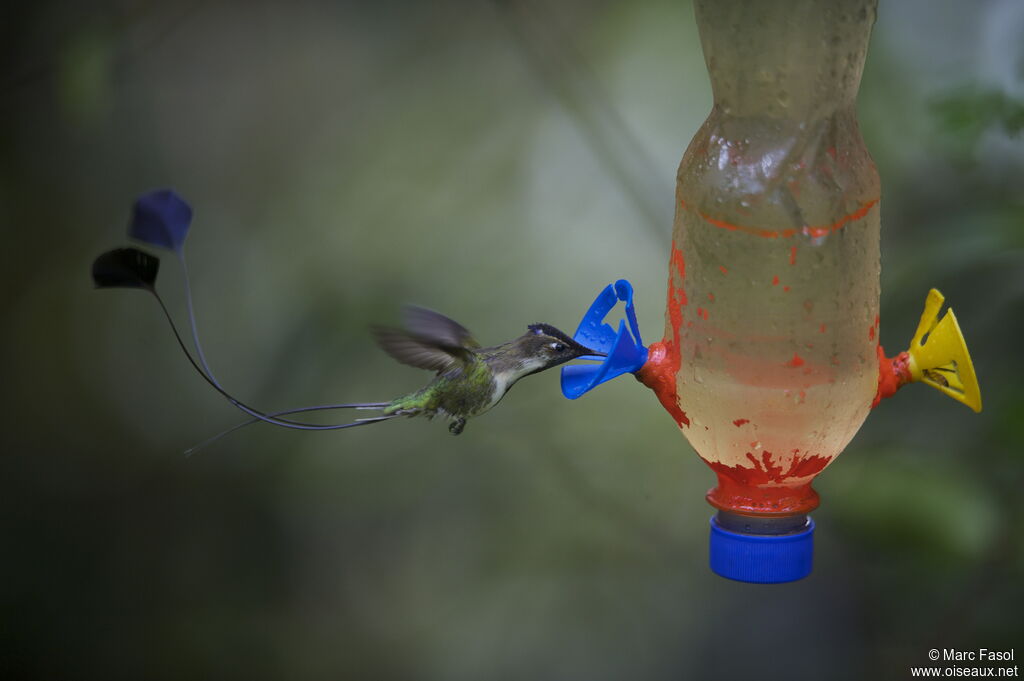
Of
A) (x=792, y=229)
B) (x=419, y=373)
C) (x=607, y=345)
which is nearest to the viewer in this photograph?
(x=792, y=229)

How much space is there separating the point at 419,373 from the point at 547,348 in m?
1.01

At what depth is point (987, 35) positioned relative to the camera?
1970mm

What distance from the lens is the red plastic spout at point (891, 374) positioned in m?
1.31

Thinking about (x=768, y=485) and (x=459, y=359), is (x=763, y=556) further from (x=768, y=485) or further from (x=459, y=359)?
(x=459, y=359)

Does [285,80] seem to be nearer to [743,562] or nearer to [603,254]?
[603,254]

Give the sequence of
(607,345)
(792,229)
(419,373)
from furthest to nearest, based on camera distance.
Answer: (419,373) < (607,345) < (792,229)

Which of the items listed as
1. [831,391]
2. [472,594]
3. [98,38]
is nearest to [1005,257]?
[831,391]

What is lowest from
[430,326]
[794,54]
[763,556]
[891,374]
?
[763,556]

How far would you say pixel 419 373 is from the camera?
2.23 meters

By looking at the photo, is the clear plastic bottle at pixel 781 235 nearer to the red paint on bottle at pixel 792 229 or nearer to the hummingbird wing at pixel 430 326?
the red paint on bottle at pixel 792 229

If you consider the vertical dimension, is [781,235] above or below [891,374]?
above

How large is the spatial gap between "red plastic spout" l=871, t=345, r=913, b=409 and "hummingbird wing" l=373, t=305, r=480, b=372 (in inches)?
19.4

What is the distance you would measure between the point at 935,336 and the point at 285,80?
145cm

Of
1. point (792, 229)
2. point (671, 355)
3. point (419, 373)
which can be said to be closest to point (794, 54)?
point (792, 229)
